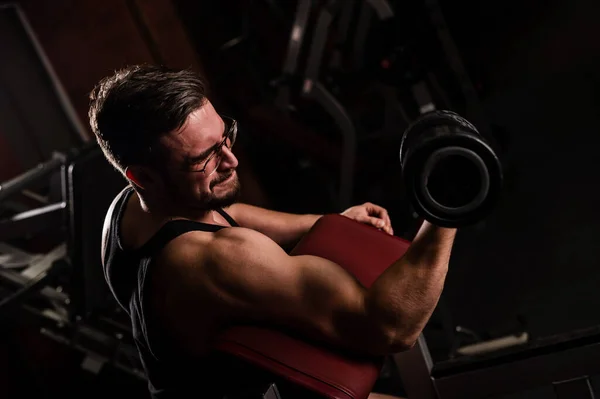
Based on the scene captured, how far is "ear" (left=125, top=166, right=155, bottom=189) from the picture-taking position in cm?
124

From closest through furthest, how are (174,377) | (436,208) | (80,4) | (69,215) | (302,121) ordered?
(436,208), (174,377), (69,215), (80,4), (302,121)

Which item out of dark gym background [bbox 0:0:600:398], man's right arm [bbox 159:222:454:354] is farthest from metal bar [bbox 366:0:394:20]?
man's right arm [bbox 159:222:454:354]

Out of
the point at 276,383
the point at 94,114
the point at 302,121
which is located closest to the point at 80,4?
the point at 302,121

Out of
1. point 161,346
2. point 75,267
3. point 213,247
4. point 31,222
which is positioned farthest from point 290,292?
point 31,222

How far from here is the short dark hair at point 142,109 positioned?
3.92 feet

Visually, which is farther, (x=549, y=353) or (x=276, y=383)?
(x=549, y=353)

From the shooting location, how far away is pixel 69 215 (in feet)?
6.56

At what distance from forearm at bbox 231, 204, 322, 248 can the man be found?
20 cm

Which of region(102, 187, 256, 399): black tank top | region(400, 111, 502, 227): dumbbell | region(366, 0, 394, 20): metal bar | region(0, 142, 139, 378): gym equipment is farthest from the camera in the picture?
region(366, 0, 394, 20): metal bar

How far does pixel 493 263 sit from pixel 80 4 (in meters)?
2.48

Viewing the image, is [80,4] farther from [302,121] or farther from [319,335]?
[319,335]

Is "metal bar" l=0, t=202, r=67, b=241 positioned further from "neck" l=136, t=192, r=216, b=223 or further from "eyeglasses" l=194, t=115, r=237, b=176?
"eyeglasses" l=194, t=115, r=237, b=176

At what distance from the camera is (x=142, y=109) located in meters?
1.19

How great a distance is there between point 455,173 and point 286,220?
29.4 inches
